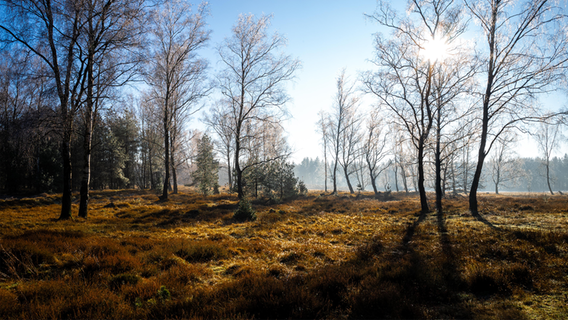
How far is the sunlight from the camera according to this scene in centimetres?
1296

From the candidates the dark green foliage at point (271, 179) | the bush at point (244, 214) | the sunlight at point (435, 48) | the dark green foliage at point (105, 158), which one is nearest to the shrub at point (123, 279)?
the bush at point (244, 214)

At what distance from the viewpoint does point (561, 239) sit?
20.6ft

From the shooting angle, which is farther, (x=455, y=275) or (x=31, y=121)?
(x=31, y=121)

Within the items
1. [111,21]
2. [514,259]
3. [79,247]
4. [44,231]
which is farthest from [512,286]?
[111,21]

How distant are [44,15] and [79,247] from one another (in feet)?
31.6

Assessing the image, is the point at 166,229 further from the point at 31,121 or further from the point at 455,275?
the point at 455,275

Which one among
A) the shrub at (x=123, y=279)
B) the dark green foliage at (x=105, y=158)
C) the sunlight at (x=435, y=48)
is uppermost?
the sunlight at (x=435, y=48)

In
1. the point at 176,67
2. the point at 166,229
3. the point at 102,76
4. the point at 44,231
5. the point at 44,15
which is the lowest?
the point at 166,229

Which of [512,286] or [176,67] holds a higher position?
[176,67]

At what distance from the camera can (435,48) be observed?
13.0 m

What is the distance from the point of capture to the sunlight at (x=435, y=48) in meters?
13.0

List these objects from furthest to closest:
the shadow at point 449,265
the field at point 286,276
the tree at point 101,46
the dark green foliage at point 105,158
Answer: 1. the dark green foliage at point 105,158
2. the tree at point 101,46
3. the shadow at point 449,265
4. the field at point 286,276

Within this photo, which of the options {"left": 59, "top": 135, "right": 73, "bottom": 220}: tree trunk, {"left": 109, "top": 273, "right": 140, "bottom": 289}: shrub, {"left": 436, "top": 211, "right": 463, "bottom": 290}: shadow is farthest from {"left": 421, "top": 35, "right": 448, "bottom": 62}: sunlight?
{"left": 59, "top": 135, "right": 73, "bottom": 220}: tree trunk

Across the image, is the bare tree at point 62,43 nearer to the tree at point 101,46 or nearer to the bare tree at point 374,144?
the tree at point 101,46
